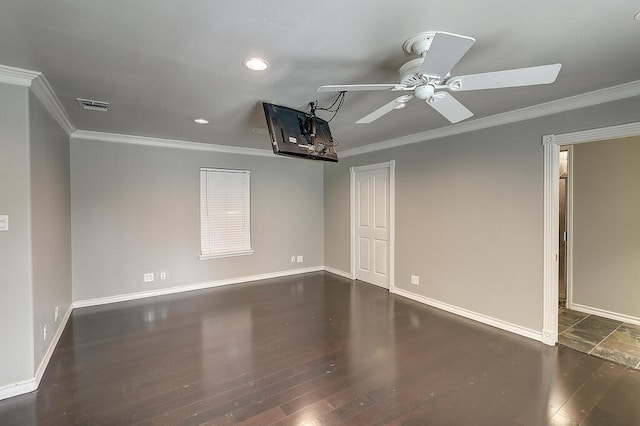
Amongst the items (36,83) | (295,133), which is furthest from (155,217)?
(295,133)

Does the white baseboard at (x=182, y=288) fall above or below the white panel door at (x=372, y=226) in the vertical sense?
below

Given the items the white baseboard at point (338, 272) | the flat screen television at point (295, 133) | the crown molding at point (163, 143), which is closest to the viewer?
the flat screen television at point (295, 133)

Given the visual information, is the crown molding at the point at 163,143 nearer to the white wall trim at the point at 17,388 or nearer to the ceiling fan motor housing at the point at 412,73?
the white wall trim at the point at 17,388

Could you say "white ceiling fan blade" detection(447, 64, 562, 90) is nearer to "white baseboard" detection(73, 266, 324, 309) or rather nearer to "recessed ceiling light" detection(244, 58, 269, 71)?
"recessed ceiling light" detection(244, 58, 269, 71)

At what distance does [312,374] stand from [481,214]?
2.73m

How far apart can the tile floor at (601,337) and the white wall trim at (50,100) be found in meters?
5.39

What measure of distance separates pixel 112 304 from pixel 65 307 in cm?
67

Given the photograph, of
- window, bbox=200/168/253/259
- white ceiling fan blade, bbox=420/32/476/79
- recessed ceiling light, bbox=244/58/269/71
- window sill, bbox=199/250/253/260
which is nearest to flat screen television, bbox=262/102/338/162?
recessed ceiling light, bbox=244/58/269/71

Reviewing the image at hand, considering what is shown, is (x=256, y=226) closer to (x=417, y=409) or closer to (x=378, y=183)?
(x=378, y=183)

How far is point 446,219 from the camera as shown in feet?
13.4

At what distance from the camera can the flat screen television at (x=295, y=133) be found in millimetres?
2744

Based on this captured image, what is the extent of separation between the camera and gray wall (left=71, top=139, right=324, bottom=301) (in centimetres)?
416

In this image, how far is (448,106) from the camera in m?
2.22

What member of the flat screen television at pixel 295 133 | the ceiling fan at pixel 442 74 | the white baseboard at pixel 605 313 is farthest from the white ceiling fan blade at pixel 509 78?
the white baseboard at pixel 605 313
